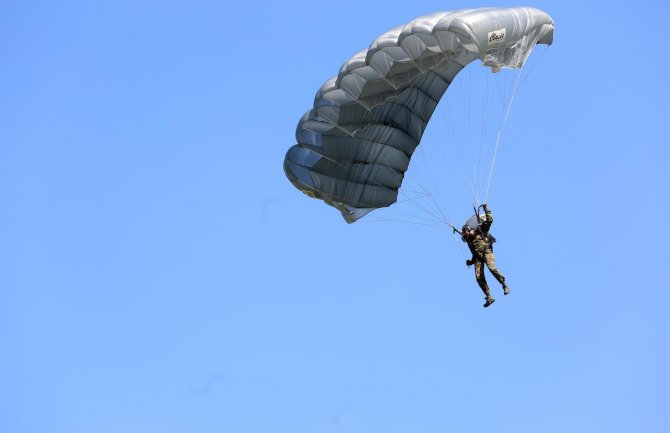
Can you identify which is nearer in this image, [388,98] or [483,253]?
[483,253]

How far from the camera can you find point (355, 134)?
115ft

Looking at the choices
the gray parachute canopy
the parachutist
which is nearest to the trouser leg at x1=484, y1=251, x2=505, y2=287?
the parachutist

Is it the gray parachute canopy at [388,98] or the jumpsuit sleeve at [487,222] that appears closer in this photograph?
the gray parachute canopy at [388,98]

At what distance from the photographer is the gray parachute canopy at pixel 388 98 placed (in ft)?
104

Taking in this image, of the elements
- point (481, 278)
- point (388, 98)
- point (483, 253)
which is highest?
point (388, 98)

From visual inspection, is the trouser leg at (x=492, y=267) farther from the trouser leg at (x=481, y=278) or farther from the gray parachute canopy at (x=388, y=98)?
the gray parachute canopy at (x=388, y=98)

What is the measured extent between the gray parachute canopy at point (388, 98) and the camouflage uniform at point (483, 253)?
3.30m

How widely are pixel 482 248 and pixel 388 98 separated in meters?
3.75


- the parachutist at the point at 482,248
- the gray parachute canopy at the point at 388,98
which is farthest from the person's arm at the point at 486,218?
the gray parachute canopy at the point at 388,98

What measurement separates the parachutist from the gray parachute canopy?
3139 millimetres

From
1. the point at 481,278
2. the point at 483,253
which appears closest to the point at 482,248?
the point at 483,253

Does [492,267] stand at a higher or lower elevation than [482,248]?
lower

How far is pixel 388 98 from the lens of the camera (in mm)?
34062

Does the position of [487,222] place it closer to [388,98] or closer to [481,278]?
[481,278]
